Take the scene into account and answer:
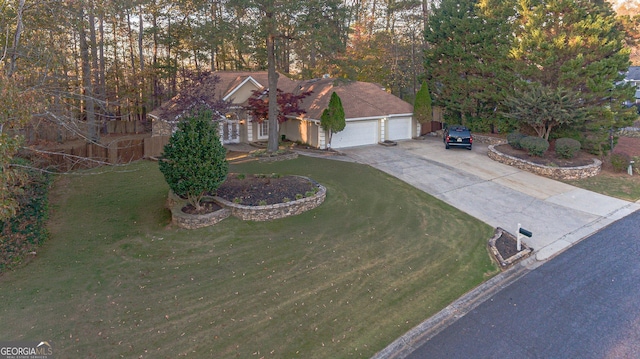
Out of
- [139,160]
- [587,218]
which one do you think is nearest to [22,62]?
[139,160]

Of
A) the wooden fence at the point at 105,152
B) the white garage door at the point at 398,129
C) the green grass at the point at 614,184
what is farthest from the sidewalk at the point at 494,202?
the wooden fence at the point at 105,152

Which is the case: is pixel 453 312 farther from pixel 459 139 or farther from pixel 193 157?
pixel 459 139

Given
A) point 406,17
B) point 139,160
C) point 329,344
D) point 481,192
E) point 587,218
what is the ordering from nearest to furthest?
1. point 329,344
2. point 587,218
3. point 481,192
4. point 139,160
5. point 406,17

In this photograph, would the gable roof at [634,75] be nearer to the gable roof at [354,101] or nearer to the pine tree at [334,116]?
the gable roof at [354,101]

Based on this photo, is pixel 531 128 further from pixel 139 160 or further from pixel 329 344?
pixel 139 160

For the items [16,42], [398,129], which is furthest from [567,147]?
[16,42]

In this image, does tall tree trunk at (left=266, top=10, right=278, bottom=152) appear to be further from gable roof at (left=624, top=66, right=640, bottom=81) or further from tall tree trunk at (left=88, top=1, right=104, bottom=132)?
gable roof at (left=624, top=66, right=640, bottom=81)

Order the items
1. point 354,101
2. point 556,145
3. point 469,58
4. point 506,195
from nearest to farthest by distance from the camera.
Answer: point 506,195 → point 556,145 → point 354,101 → point 469,58

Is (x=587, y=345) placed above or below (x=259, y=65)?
below
